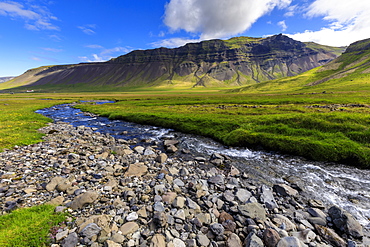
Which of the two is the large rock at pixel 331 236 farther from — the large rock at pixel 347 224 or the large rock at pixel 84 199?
the large rock at pixel 84 199

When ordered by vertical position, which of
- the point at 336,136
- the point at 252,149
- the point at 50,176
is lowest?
the point at 252,149

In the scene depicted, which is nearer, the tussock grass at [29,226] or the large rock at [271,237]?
the tussock grass at [29,226]

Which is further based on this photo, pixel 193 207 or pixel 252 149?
pixel 252 149

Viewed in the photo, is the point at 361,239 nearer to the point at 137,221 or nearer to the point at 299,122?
the point at 137,221

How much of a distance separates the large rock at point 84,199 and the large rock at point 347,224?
41.6 feet

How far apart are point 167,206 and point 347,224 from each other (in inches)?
346

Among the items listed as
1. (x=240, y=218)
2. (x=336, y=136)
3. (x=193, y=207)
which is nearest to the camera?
(x=240, y=218)

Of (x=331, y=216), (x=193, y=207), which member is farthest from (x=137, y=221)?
(x=331, y=216)

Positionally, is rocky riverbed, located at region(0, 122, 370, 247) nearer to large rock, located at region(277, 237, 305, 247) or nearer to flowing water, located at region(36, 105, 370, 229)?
large rock, located at region(277, 237, 305, 247)

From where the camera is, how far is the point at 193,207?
8.58 metres

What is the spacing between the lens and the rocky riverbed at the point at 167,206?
21.8 feet

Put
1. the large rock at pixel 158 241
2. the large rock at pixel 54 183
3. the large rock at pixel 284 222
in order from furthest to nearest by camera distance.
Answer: the large rock at pixel 54 183, the large rock at pixel 284 222, the large rock at pixel 158 241

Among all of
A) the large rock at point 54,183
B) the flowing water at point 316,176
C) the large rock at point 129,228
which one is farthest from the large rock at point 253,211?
the large rock at point 54,183

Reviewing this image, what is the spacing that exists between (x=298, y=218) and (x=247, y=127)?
16.6 metres
